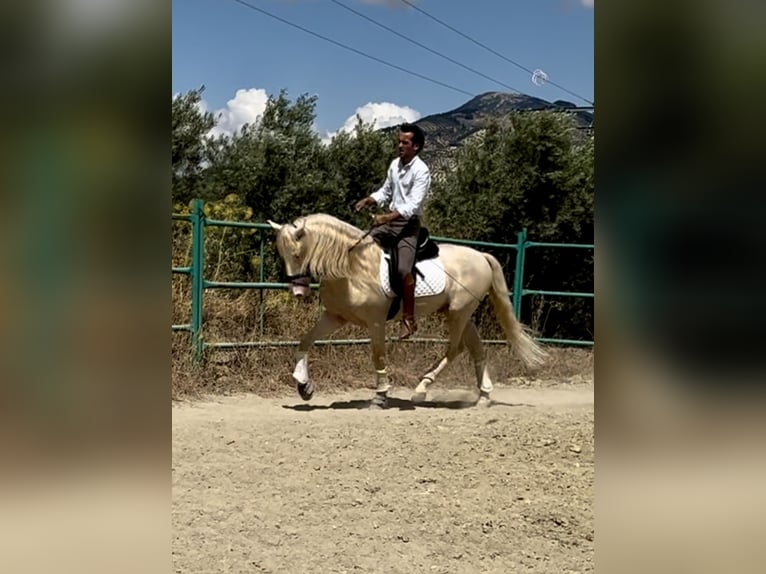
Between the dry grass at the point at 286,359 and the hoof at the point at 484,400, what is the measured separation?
0.98m

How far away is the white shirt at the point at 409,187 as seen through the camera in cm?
460

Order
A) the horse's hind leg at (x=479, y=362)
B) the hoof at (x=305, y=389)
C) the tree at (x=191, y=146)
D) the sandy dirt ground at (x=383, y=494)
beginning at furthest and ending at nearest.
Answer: the tree at (x=191, y=146)
the horse's hind leg at (x=479, y=362)
the hoof at (x=305, y=389)
the sandy dirt ground at (x=383, y=494)

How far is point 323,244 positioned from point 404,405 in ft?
4.47

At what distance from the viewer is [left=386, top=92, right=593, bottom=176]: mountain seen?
12453 millimetres

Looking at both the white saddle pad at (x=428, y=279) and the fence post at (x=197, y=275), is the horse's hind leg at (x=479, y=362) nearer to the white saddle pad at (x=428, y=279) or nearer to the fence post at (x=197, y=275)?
the white saddle pad at (x=428, y=279)

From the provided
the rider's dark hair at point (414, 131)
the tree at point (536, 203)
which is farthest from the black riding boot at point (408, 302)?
the tree at point (536, 203)

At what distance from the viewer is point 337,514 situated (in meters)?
2.28

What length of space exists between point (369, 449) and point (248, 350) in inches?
102

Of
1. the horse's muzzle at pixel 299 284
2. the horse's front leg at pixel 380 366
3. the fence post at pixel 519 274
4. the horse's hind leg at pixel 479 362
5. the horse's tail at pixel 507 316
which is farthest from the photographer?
the fence post at pixel 519 274

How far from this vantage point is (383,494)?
2.51 meters

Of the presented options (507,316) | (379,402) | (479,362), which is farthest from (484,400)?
(379,402)

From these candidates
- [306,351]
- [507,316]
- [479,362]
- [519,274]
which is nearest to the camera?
[306,351]

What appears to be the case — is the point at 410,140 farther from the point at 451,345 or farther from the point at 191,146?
the point at 191,146

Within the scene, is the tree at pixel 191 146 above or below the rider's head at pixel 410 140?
above
